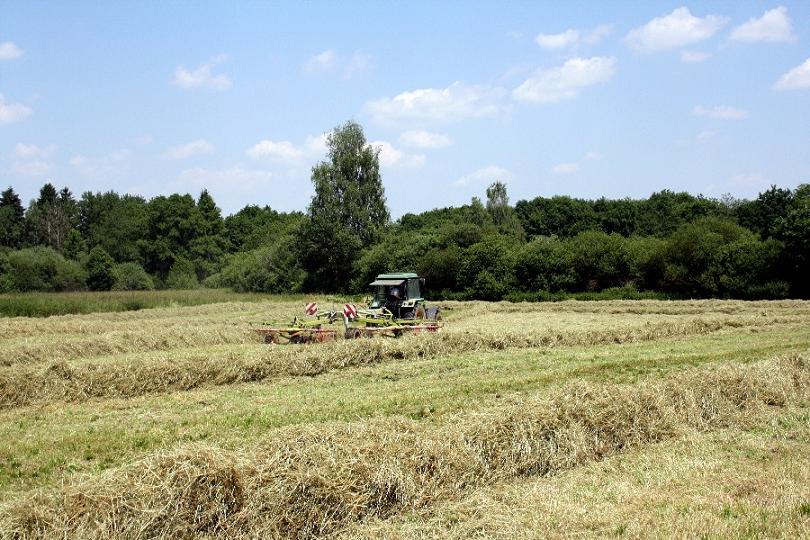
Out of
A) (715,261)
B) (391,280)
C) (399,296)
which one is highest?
(715,261)

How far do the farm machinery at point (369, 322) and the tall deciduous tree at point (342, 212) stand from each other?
90.3 ft

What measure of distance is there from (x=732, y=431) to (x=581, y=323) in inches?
728

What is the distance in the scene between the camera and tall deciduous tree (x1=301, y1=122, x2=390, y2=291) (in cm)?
5409

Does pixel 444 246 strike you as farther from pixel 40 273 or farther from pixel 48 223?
pixel 48 223

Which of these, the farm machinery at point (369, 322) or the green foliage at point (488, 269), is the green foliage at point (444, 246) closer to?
the green foliage at point (488, 269)

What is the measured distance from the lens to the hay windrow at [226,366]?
12031 mm

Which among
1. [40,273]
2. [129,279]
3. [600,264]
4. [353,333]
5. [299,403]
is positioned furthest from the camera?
[129,279]

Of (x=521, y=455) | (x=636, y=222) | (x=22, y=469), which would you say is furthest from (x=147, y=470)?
(x=636, y=222)

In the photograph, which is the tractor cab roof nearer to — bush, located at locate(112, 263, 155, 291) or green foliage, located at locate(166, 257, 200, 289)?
bush, located at locate(112, 263, 155, 291)

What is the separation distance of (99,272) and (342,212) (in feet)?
91.5

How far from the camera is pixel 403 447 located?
702 centimetres

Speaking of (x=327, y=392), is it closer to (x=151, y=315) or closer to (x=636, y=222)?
(x=151, y=315)

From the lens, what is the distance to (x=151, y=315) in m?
32.0

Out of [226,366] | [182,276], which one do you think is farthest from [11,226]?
[226,366]
